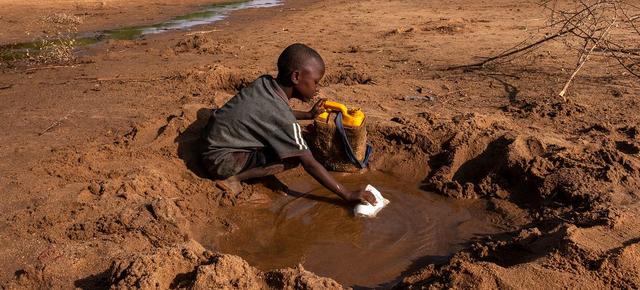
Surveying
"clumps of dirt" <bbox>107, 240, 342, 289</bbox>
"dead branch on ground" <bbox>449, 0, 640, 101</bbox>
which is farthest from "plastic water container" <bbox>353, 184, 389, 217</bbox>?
"dead branch on ground" <bbox>449, 0, 640, 101</bbox>

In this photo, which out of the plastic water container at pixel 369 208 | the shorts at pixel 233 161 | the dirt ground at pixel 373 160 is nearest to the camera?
the dirt ground at pixel 373 160

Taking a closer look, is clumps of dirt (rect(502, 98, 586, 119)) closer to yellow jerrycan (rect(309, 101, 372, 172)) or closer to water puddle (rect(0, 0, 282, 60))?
yellow jerrycan (rect(309, 101, 372, 172))

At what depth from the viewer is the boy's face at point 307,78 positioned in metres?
3.31

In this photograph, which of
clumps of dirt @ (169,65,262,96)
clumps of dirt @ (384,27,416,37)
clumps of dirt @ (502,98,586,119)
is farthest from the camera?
clumps of dirt @ (384,27,416,37)

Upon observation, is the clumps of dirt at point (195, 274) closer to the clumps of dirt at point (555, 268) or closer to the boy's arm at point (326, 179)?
the clumps of dirt at point (555, 268)

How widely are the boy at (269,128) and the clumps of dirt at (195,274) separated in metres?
1.18

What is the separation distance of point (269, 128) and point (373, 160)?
1119 millimetres

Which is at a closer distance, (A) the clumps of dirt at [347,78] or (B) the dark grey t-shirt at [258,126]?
(B) the dark grey t-shirt at [258,126]

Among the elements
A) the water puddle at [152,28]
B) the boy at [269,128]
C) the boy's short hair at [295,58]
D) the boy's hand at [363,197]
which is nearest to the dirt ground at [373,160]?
the boy at [269,128]

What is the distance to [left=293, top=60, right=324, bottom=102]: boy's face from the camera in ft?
10.8

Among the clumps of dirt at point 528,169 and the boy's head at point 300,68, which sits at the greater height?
the boy's head at point 300,68

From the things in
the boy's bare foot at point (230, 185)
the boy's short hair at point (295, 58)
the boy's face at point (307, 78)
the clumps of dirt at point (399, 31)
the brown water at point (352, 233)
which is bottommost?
the brown water at point (352, 233)

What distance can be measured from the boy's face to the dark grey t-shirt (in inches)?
4.9

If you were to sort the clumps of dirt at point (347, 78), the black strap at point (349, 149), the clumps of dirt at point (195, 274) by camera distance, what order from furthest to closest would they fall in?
the clumps of dirt at point (347, 78)
the black strap at point (349, 149)
the clumps of dirt at point (195, 274)
